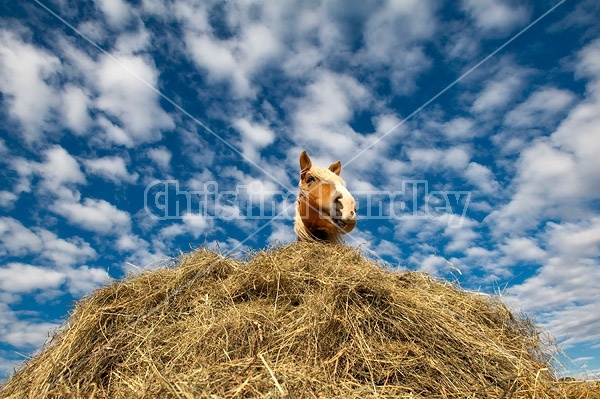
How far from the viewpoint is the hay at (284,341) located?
2.41 meters

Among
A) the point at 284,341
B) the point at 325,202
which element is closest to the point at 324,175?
the point at 325,202

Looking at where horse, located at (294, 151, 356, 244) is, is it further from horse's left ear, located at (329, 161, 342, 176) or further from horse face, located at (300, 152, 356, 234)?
horse's left ear, located at (329, 161, 342, 176)

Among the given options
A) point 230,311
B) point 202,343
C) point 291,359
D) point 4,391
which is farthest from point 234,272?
point 4,391

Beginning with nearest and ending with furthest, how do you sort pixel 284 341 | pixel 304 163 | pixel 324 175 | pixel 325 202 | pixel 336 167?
pixel 284 341 < pixel 325 202 < pixel 324 175 < pixel 304 163 < pixel 336 167

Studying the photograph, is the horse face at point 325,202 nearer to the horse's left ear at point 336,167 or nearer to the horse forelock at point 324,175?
the horse forelock at point 324,175

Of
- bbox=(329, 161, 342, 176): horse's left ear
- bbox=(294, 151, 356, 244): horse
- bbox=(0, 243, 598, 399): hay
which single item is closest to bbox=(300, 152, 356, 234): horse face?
bbox=(294, 151, 356, 244): horse

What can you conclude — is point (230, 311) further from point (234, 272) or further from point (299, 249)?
point (299, 249)

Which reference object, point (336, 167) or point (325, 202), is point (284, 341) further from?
point (336, 167)

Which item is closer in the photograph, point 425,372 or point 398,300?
point 425,372

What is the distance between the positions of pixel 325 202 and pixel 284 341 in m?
2.41

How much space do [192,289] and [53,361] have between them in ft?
3.98

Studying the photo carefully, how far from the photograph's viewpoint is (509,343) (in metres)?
3.53

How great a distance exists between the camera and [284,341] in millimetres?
2721

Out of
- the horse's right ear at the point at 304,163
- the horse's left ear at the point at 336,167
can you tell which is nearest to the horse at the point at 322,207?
the horse's right ear at the point at 304,163
